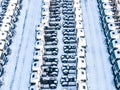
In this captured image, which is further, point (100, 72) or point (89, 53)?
point (89, 53)

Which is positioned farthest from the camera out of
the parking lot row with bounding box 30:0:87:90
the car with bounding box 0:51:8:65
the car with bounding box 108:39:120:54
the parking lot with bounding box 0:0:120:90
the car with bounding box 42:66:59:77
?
the car with bounding box 0:51:8:65

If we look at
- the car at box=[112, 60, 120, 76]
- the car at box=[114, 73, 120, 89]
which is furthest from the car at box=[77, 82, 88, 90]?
the car at box=[112, 60, 120, 76]

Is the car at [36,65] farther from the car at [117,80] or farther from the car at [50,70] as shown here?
the car at [117,80]

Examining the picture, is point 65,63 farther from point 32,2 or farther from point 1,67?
point 32,2

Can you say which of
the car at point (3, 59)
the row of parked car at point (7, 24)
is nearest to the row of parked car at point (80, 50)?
the row of parked car at point (7, 24)

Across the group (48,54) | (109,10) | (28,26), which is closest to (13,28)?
(28,26)

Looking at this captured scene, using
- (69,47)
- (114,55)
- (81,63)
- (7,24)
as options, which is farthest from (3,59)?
(114,55)

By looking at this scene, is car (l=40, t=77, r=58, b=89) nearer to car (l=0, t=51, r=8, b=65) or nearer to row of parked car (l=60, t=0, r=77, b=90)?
row of parked car (l=60, t=0, r=77, b=90)

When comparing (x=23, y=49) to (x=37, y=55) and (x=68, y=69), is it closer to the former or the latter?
(x=37, y=55)
